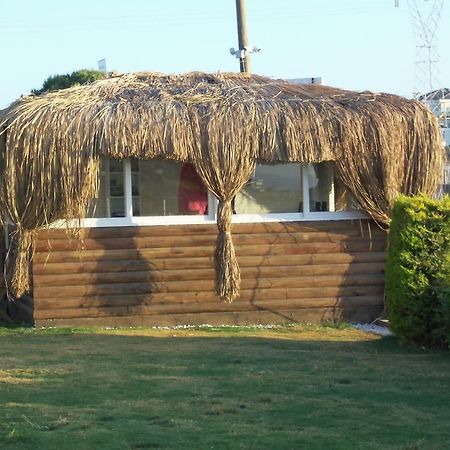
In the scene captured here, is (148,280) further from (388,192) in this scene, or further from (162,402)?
(162,402)

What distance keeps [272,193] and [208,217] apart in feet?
3.31

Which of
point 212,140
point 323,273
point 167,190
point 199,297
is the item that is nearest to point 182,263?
point 199,297

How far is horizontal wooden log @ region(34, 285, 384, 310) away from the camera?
1358cm

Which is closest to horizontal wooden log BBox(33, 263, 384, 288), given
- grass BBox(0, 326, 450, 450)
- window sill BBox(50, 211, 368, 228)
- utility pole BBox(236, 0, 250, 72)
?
window sill BBox(50, 211, 368, 228)

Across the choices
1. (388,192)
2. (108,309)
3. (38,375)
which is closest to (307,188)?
(388,192)

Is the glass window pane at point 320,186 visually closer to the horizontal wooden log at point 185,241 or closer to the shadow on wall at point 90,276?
the horizontal wooden log at point 185,241

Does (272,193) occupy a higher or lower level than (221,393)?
higher

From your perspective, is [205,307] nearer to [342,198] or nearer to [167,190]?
[167,190]

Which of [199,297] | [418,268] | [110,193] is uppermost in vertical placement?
[110,193]

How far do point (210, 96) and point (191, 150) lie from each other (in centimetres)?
102

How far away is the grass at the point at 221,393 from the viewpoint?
21.8ft

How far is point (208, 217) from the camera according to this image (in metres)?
14.0

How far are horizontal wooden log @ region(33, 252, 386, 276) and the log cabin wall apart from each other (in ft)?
0.05

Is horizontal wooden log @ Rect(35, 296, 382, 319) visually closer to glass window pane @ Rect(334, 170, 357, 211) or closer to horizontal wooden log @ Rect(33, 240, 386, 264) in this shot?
horizontal wooden log @ Rect(33, 240, 386, 264)
